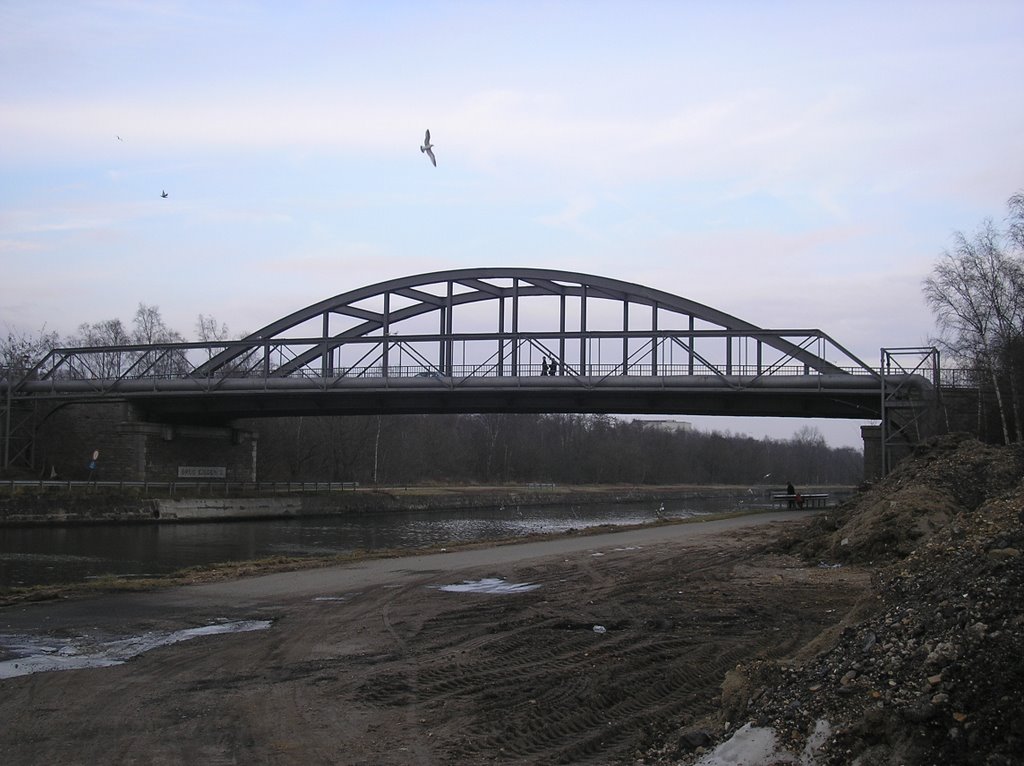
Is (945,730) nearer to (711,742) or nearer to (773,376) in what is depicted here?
(711,742)

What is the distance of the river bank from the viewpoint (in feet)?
161

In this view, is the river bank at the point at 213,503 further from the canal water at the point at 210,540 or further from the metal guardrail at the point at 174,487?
the canal water at the point at 210,540

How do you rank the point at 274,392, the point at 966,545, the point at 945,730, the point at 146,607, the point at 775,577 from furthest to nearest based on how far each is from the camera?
1. the point at 274,392
2. the point at 775,577
3. the point at 146,607
4. the point at 966,545
5. the point at 945,730

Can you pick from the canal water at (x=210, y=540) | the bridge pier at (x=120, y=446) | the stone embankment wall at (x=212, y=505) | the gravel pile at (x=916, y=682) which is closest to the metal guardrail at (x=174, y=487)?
the stone embankment wall at (x=212, y=505)

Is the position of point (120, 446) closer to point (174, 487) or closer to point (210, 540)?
point (174, 487)

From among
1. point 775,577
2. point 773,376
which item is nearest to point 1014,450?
point 775,577

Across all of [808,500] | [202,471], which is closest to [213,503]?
[202,471]

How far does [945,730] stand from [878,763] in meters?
0.43

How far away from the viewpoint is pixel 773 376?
162ft

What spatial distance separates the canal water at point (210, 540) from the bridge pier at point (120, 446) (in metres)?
8.53

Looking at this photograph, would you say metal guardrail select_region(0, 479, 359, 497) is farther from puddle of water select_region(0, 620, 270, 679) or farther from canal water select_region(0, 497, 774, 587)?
puddle of water select_region(0, 620, 270, 679)

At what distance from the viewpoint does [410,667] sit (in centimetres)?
1088

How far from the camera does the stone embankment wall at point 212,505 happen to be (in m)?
48.9

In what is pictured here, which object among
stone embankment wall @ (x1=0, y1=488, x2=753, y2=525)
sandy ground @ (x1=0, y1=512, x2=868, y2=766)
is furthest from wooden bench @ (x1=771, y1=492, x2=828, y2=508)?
sandy ground @ (x1=0, y1=512, x2=868, y2=766)
